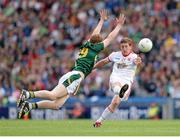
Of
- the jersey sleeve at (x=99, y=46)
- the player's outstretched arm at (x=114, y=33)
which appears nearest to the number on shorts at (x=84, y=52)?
the jersey sleeve at (x=99, y=46)

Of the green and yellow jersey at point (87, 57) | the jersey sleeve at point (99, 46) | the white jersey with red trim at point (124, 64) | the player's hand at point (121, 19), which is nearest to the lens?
the green and yellow jersey at point (87, 57)

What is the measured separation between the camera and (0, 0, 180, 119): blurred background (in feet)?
98.1

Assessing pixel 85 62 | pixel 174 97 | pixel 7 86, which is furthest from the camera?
pixel 7 86

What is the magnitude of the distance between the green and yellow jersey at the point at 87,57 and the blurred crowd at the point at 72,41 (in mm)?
9945

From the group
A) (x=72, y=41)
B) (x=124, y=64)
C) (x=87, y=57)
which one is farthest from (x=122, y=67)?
(x=72, y=41)

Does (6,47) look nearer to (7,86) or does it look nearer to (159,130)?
(7,86)

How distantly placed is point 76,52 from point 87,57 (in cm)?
1354

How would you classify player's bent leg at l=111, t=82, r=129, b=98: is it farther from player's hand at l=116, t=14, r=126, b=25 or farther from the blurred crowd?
the blurred crowd

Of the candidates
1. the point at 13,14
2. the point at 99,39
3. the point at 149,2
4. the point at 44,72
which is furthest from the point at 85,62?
the point at 13,14

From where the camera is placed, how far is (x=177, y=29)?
3262cm

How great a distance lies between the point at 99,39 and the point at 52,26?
1524cm

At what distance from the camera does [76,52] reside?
1321 inches

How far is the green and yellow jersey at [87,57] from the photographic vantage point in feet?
65.5

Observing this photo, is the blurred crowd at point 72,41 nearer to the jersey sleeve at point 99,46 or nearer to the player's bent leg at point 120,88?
the player's bent leg at point 120,88
